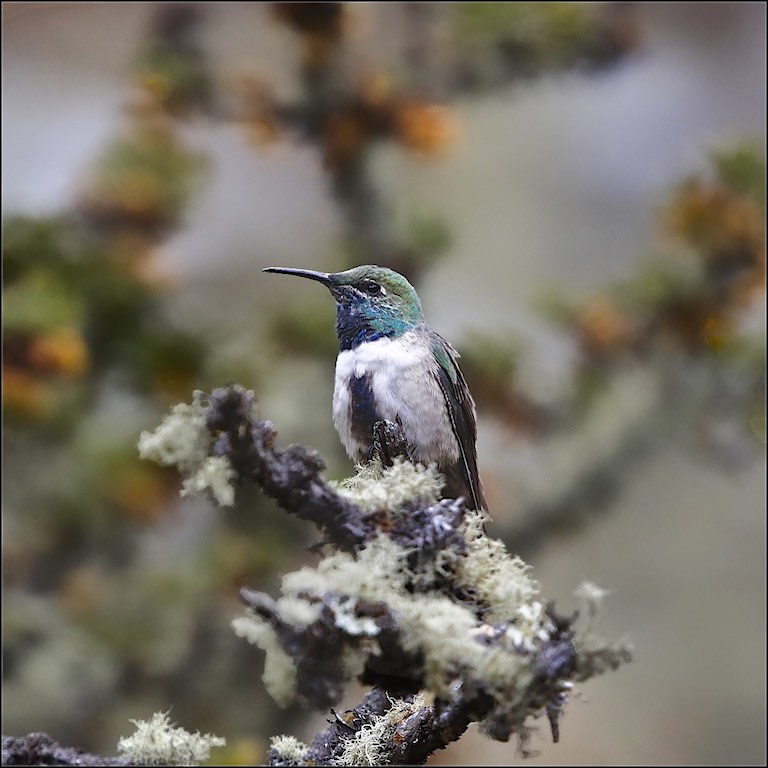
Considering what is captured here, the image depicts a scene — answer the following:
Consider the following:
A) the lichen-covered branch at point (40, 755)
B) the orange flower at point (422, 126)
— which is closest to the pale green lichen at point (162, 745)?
the lichen-covered branch at point (40, 755)

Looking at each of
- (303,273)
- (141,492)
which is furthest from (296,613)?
(141,492)

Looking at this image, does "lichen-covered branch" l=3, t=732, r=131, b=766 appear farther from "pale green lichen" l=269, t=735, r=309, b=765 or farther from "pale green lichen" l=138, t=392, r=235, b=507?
"pale green lichen" l=138, t=392, r=235, b=507

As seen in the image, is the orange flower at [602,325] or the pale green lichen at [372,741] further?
the orange flower at [602,325]

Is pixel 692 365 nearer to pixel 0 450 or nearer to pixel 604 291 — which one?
pixel 604 291

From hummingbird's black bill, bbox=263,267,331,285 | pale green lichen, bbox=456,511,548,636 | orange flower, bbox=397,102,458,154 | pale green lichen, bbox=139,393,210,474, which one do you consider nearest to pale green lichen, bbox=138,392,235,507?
pale green lichen, bbox=139,393,210,474

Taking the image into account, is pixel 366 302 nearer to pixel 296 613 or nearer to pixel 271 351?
pixel 296 613

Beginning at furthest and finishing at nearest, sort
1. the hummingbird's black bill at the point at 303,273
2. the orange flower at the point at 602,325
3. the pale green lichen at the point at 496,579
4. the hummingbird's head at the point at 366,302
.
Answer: the orange flower at the point at 602,325
the hummingbird's head at the point at 366,302
the hummingbird's black bill at the point at 303,273
the pale green lichen at the point at 496,579

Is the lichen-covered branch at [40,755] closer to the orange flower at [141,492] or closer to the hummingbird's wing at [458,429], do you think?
the hummingbird's wing at [458,429]

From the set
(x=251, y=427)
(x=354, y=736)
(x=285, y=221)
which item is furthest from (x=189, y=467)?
(x=285, y=221)
